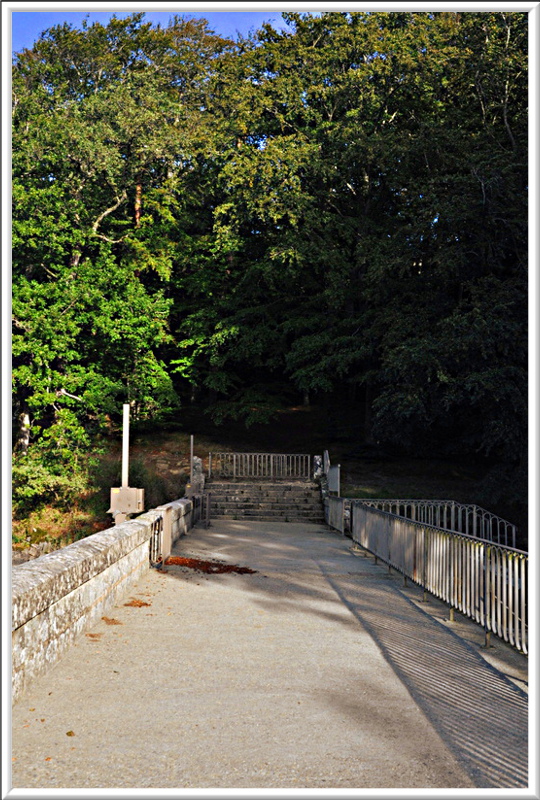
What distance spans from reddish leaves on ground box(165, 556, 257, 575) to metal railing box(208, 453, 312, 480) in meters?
16.8

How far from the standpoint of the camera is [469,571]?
26.9 feet

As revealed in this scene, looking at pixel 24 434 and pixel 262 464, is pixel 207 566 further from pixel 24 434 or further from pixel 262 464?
pixel 24 434

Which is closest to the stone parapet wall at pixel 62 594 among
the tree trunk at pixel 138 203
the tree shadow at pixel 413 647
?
the tree shadow at pixel 413 647

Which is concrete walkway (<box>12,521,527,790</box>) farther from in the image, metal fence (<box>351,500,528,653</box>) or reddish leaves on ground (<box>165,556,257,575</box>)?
reddish leaves on ground (<box>165,556,257,575</box>)

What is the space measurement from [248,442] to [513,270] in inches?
636

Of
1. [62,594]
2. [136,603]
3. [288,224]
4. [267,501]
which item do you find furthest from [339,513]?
[288,224]

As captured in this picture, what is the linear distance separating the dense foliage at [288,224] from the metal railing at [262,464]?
3.30 metres

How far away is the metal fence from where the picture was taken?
275 inches

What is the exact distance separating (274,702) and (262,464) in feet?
85.8

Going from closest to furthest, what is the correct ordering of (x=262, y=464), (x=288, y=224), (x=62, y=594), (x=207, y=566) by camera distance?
(x=62, y=594) < (x=207, y=566) < (x=262, y=464) < (x=288, y=224)

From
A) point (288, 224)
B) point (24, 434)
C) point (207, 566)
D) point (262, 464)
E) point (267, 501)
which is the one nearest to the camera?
point (207, 566)

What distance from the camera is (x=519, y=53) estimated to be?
77.5ft

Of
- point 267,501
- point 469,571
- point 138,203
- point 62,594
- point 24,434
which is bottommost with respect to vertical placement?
point 267,501

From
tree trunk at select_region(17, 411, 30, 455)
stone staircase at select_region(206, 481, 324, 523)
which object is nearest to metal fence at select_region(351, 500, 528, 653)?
stone staircase at select_region(206, 481, 324, 523)
